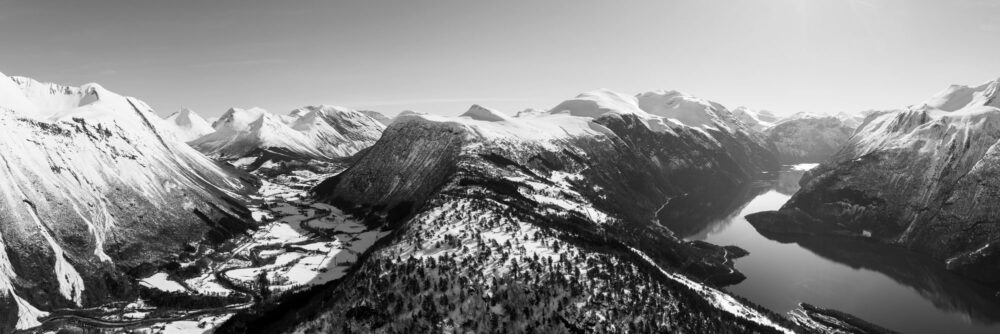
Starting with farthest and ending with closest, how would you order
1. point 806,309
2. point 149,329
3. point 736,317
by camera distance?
point 806,309 < point 149,329 < point 736,317

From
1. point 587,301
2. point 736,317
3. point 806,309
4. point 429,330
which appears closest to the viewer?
point 429,330

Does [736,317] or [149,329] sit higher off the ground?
[736,317]

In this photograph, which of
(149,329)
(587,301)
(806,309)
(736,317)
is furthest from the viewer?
(806,309)

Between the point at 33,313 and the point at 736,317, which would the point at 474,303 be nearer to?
the point at 736,317

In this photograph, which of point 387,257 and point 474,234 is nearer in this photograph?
point 387,257

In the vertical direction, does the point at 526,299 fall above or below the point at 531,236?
below

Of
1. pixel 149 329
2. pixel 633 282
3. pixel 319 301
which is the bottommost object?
pixel 149 329

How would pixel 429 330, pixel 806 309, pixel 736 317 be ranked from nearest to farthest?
pixel 429 330 < pixel 736 317 < pixel 806 309

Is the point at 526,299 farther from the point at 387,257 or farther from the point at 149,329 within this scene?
the point at 149,329

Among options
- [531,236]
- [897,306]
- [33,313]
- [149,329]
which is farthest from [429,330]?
[897,306]

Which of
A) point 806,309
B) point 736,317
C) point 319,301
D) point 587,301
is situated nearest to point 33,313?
point 319,301
